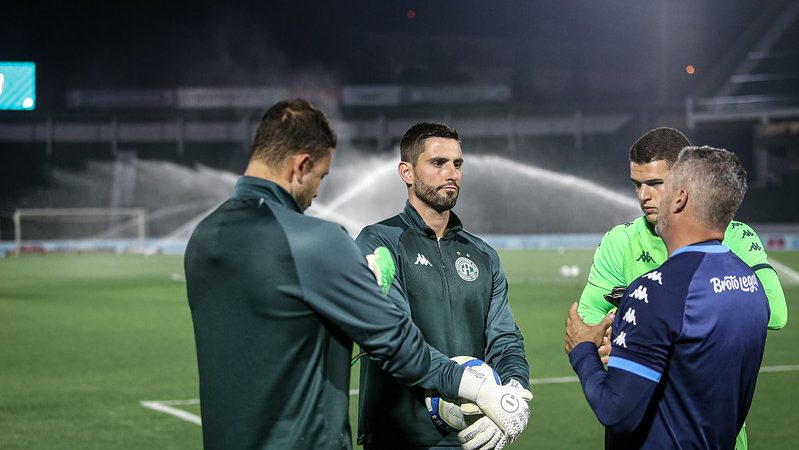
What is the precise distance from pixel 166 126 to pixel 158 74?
833 centimetres

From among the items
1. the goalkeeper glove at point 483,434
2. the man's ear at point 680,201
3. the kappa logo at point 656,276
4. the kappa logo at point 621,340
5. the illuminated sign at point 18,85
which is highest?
Result: the illuminated sign at point 18,85

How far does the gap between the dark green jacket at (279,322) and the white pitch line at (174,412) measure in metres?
5.55

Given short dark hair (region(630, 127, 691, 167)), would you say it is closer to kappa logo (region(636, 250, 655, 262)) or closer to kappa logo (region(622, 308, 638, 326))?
kappa logo (region(636, 250, 655, 262))

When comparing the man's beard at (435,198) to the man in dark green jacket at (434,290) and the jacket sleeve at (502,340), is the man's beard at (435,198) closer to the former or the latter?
the man in dark green jacket at (434,290)

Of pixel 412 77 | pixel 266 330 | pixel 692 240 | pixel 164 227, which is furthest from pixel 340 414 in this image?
pixel 412 77

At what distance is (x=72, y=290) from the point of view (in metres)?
22.4

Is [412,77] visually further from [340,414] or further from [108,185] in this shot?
[340,414]

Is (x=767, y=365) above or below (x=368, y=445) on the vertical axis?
below

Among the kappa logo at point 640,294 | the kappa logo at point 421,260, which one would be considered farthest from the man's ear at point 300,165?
the kappa logo at point 421,260

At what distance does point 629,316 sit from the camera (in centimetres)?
298

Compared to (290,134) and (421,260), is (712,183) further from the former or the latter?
(421,260)

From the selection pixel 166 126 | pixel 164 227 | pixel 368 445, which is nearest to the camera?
pixel 368 445

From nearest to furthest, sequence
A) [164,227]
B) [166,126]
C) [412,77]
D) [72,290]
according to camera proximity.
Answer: [72,290]
[164,227]
[166,126]
[412,77]

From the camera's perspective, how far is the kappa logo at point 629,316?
9.69 feet
